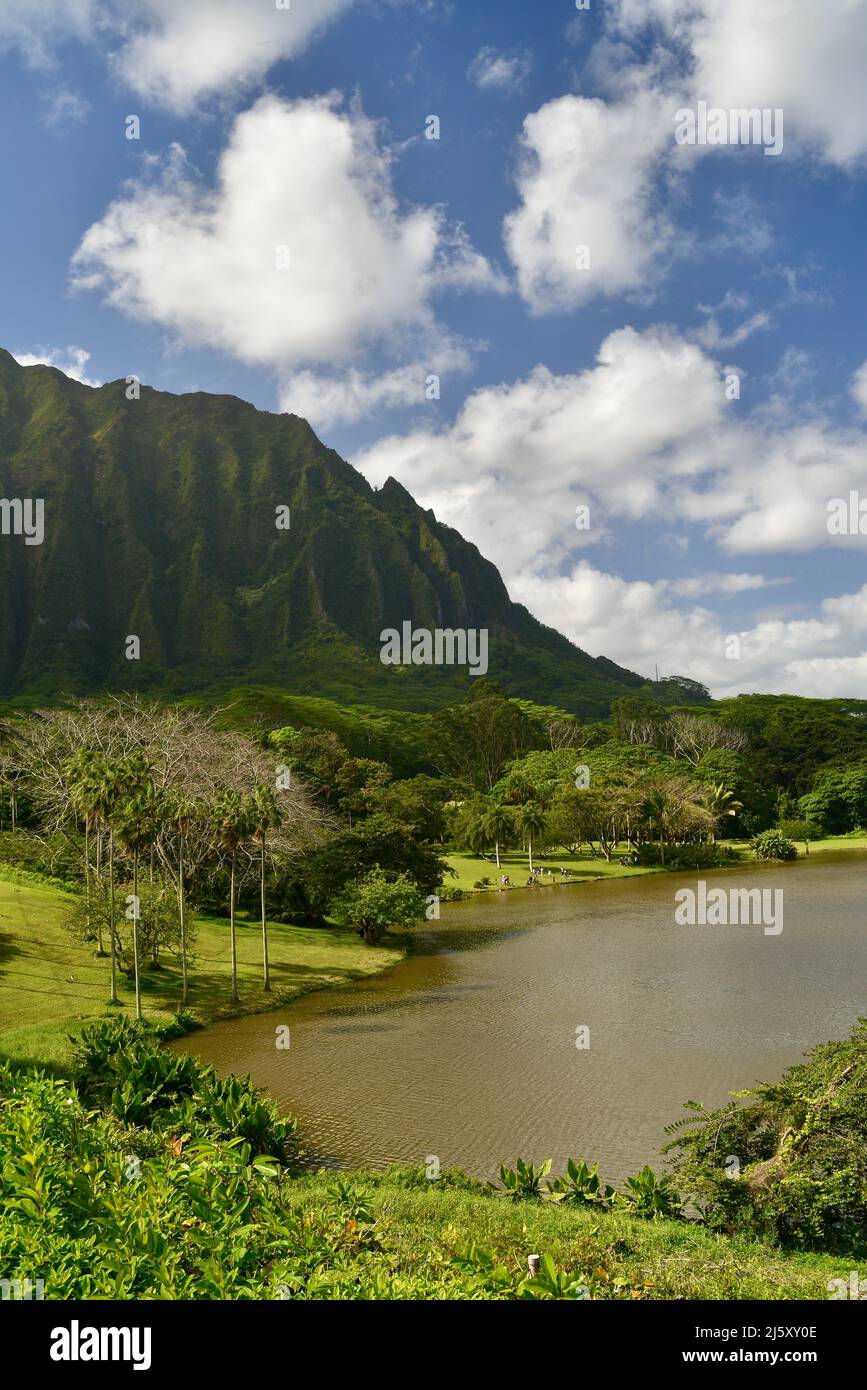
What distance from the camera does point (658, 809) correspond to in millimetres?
77062

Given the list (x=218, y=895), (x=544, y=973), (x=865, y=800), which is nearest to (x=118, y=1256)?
(x=544, y=973)

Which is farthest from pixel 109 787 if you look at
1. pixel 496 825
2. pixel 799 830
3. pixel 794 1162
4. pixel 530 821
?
pixel 799 830

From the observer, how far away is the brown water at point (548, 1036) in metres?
17.1

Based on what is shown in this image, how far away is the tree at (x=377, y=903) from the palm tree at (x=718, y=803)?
49354mm

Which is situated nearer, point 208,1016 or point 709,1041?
point 709,1041

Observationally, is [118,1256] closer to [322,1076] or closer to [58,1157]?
[58,1157]

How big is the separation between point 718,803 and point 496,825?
103ft

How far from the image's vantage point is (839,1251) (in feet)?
37.3

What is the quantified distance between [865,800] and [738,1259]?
95.4m

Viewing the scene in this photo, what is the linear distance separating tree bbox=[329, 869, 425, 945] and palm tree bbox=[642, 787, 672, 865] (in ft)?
136

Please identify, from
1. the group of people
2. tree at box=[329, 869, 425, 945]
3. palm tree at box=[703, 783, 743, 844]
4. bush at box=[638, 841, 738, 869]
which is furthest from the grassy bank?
tree at box=[329, 869, 425, 945]

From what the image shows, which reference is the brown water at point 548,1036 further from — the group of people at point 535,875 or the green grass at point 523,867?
the green grass at point 523,867
